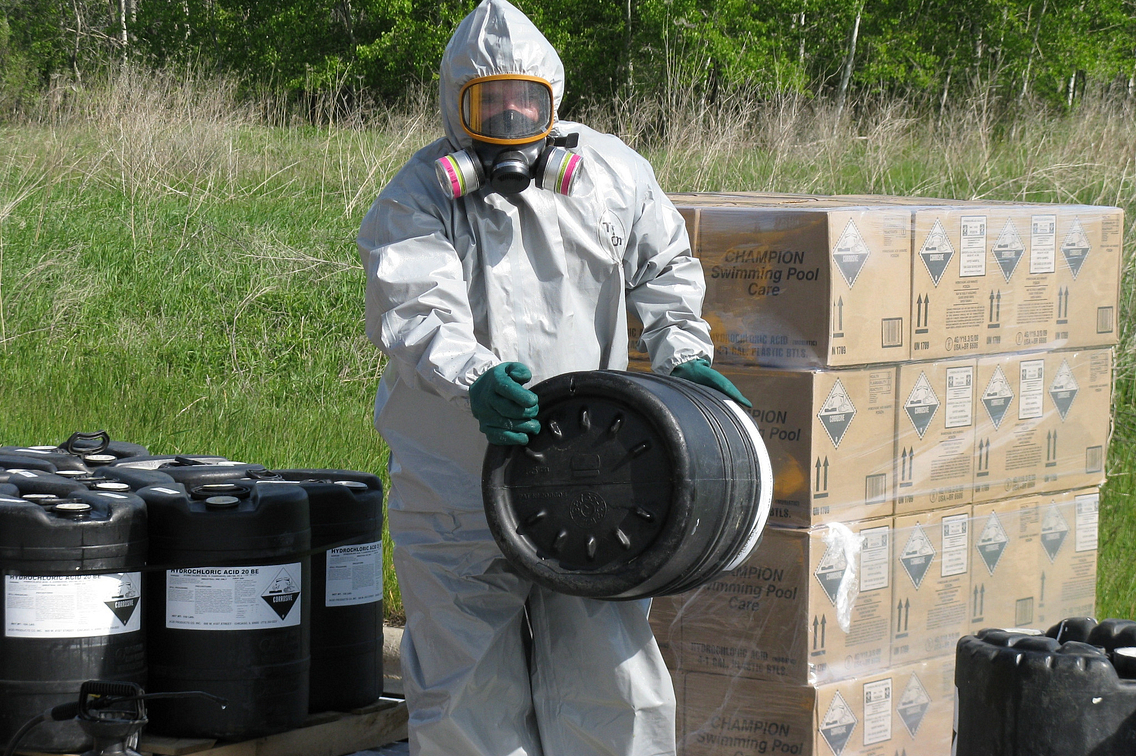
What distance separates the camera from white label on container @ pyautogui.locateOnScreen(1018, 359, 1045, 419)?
12.7 ft

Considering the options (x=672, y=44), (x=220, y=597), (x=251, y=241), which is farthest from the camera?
(x=672, y=44)

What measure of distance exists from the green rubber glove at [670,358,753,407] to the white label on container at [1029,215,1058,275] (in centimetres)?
152

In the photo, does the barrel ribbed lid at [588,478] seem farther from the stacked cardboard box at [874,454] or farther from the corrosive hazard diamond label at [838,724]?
the corrosive hazard diamond label at [838,724]

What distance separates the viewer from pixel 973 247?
3.71 metres

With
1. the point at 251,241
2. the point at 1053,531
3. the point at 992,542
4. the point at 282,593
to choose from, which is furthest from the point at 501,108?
the point at 251,241

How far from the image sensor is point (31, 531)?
10.1 ft

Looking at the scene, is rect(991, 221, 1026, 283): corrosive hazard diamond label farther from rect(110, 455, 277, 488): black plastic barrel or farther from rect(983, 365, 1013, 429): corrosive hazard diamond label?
rect(110, 455, 277, 488): black plastic barrel

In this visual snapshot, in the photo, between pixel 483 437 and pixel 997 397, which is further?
pixel 997 397

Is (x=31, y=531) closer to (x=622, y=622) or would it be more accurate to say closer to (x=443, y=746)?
(x=443, y=746)

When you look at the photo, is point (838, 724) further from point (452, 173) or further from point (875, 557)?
point (452, 173)

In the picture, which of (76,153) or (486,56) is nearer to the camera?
(486,56)

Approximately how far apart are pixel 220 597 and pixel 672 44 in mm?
21561

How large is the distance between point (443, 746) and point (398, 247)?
1.27 m

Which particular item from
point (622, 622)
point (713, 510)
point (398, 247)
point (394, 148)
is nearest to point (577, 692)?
point (622, 622)
